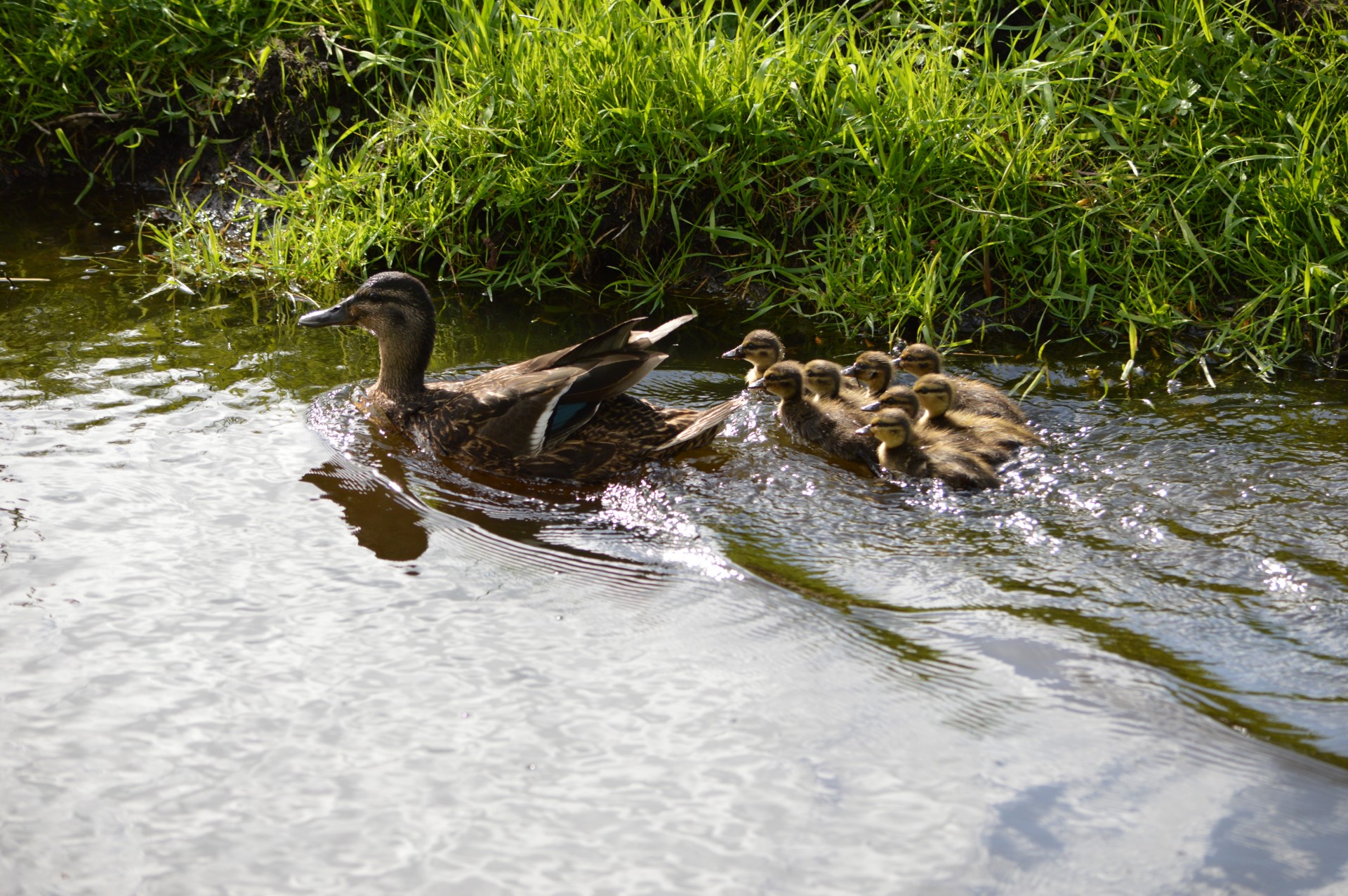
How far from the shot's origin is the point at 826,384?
4.73 meters

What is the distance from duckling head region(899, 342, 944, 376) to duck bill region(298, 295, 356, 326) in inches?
84.4

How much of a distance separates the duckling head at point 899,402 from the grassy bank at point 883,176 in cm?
83

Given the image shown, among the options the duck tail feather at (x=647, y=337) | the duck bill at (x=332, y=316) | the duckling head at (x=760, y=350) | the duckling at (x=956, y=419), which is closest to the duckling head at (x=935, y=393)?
the duckling at (x=956, y=419)

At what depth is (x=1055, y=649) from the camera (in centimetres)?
318

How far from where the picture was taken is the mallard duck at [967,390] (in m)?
4.52

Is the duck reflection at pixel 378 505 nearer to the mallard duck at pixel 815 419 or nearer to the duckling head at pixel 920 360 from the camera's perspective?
the mallard duck at pixel 815 419

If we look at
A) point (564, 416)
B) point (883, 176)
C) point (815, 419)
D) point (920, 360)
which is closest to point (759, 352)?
point (815, 419)

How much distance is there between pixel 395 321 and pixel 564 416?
0.87 meters

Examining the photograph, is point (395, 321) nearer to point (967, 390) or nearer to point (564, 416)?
point (564, 416)

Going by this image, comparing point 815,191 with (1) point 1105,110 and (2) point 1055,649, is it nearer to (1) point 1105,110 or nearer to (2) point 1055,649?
(1) point 1105,110

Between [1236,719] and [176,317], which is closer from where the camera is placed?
[1236,719]

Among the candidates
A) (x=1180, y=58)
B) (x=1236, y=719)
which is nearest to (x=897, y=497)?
(x=1236, y=719)

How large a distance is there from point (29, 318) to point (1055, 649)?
4.44 m

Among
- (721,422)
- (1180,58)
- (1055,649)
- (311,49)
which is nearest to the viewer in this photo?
(1055,649)
